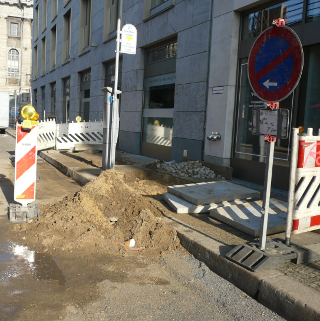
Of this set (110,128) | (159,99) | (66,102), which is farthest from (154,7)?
(66,102)

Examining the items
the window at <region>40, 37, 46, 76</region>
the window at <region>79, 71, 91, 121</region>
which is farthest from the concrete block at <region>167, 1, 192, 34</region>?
the window at <region>40, 37, 46, 76</region>

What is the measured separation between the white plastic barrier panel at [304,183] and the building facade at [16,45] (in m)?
59.2

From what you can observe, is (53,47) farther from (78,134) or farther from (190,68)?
(190,68)

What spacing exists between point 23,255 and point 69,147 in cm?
1316

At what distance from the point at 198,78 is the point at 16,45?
57.8 m

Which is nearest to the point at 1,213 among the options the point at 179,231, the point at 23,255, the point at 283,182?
the point at 23,255

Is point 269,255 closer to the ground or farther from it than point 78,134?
closer to the ground

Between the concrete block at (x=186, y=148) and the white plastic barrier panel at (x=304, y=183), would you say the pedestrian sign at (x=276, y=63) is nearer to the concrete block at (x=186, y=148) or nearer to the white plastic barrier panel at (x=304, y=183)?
the white plastic barrier panel at (x=304, y=183)

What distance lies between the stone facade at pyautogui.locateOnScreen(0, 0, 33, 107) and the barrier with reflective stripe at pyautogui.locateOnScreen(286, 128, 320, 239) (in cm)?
5915

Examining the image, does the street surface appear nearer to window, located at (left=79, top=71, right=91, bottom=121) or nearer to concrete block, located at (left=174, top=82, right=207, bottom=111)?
concrete block, located at (left=174, top=82, right=207, bottom=111)

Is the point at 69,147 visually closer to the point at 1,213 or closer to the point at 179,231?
the point at 1,213

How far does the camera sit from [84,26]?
22.5 m

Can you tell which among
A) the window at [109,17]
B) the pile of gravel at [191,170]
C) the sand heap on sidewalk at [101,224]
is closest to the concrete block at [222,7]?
the pile of gravel at [191,170]

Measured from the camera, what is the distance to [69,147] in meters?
17.1
